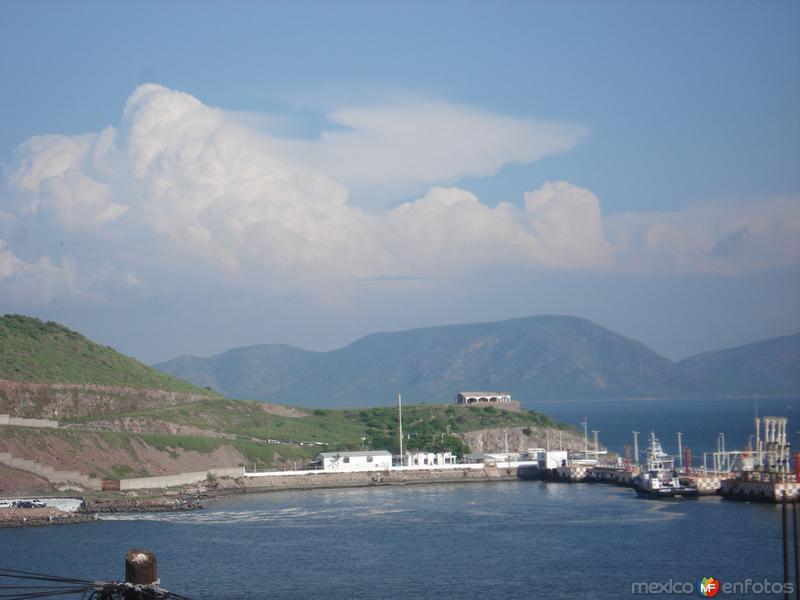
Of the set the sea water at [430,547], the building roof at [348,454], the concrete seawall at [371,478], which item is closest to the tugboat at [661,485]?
the sea water at [430,547]

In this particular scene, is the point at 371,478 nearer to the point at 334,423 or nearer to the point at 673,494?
the point at 673,494

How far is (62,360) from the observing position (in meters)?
117

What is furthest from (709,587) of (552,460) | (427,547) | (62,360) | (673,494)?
(62,360)

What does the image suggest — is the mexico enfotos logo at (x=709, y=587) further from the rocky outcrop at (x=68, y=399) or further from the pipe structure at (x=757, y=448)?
the rocky outcrop at (x=68, y=399)

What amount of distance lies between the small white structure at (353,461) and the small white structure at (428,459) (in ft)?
10.8

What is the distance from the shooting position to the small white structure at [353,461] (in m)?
102

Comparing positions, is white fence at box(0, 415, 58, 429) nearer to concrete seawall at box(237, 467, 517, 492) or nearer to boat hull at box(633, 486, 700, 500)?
concrete seawall at box(237, 467, 517, 492)

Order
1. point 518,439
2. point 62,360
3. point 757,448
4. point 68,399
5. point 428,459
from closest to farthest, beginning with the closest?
point 757,448 → point 68,399 → point 428,459 → point 62,360 → point 518,439

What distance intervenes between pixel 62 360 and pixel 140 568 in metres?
113

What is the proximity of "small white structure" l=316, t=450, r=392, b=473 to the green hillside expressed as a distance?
28.7 m

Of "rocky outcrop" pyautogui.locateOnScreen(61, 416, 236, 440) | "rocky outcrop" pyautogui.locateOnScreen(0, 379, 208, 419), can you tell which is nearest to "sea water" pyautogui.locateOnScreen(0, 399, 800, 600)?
"rocky outcrop" pyautogui.locateOnScreen(61, 416, 236, 440)

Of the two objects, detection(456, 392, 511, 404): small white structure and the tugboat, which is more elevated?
detection(456, 392, 511, 404): small white structure

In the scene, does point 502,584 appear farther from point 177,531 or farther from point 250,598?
point 177,531

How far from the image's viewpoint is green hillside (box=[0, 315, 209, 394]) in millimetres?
109938
